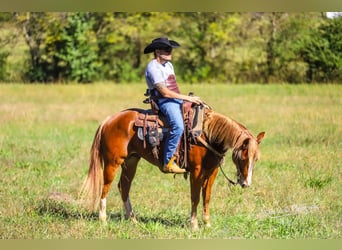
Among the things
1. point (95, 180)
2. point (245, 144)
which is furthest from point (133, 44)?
point (245, 144)

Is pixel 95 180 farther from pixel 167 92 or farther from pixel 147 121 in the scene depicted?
pixel 167 92

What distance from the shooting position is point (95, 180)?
618 centimetres

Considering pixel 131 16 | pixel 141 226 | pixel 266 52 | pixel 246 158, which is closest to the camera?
pixel 246 158

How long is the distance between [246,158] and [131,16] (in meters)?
15.6

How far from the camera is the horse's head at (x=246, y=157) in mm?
5465

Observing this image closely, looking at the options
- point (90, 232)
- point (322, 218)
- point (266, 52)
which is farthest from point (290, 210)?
point (266, 52)

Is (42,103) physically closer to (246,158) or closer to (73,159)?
(73,159)

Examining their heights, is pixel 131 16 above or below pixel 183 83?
above

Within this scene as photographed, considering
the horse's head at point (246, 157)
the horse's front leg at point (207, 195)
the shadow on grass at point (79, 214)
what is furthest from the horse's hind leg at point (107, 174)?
the horse's head at point (246, 157)

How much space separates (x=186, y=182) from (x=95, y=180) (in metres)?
2.16

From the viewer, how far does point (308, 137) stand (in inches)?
384

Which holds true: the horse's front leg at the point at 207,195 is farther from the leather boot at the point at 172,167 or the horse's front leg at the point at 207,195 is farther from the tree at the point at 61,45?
the tree at the point at 61,45

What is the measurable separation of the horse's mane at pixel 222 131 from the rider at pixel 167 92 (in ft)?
0.80

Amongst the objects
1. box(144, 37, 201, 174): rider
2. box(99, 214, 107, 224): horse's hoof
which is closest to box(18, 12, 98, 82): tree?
box(99, 214, 107, 224): horse's hoof
